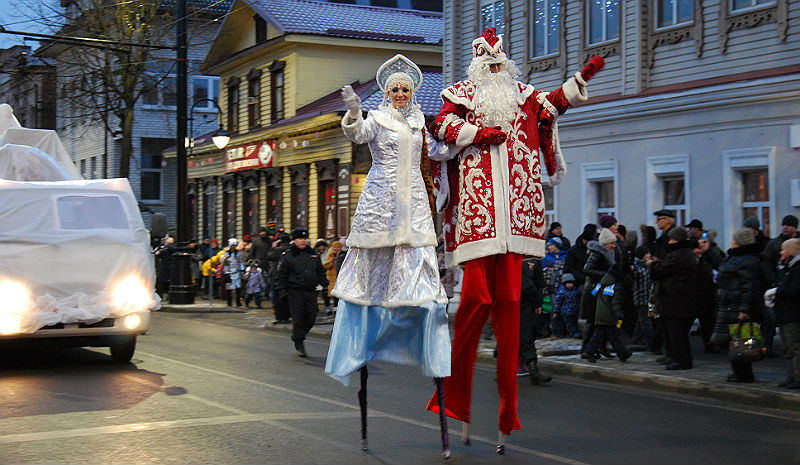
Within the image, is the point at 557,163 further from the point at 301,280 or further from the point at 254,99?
the point at 254,99

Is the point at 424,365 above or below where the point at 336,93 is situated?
below

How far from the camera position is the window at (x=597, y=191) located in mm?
21188

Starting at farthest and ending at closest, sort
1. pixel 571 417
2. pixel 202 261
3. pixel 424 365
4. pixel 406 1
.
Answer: pixel 406 1 < pixel 202 261 < pixel 571 417 < pixel 424 365

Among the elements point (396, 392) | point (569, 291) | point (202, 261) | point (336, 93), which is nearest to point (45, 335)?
point (396, 392)

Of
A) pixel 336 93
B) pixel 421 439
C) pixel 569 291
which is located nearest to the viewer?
pixel 421 439

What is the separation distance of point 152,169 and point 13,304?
38948 millimetres

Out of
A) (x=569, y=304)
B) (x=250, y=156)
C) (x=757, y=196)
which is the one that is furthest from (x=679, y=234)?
(x=250, y=156)

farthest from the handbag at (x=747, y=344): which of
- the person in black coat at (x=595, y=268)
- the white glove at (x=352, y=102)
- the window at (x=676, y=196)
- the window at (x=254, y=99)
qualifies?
the window at (x=254, y=99)

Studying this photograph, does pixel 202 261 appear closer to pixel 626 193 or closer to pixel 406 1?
pixel 626 193

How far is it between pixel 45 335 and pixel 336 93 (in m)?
24.1

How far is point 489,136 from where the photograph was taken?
6.90 m

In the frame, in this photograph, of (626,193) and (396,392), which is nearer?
(396,392)

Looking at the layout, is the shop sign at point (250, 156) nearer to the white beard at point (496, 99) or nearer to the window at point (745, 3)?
the window at point (745, 3)

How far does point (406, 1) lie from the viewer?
50.2 metres
